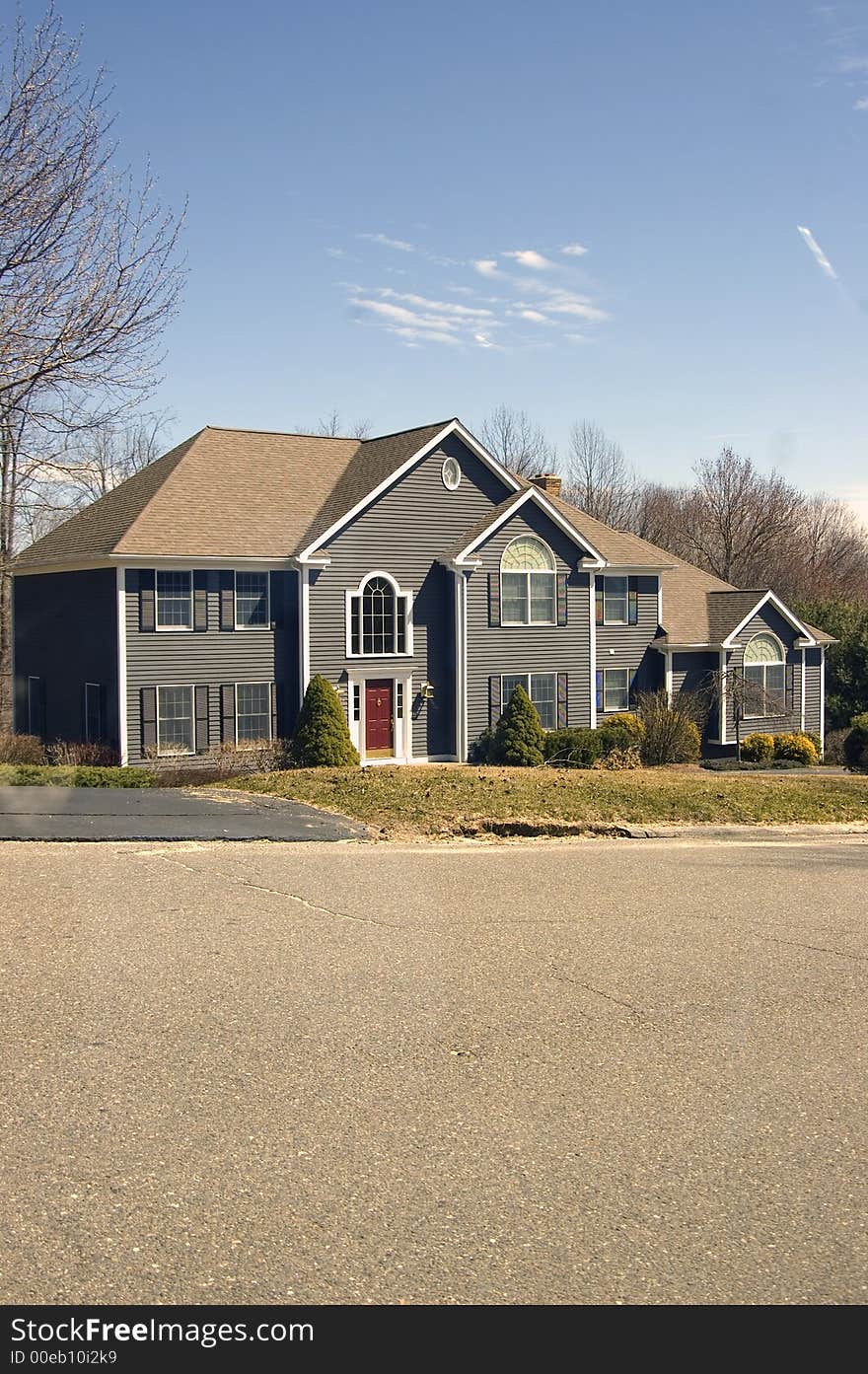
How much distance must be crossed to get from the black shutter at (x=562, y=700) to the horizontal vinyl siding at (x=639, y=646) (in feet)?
6.28

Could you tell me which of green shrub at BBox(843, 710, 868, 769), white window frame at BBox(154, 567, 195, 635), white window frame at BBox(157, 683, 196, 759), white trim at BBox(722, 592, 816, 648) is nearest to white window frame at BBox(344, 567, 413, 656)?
white window frame at BBox(154, 567, 195, 635)

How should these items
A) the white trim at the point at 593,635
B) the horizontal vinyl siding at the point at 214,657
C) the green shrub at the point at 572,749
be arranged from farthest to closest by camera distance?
1. the white trim at the point at 593,635
2. the green shrub at the point at 572,749
3. the horizontal vinyl siding at the point at 214,657

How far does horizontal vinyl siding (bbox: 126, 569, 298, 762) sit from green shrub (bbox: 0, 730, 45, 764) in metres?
2.09

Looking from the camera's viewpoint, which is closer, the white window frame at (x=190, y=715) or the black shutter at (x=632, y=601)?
the white window frame at (x=190, y=715)

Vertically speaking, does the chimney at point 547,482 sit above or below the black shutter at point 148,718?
above

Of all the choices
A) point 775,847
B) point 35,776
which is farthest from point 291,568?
point 775,847

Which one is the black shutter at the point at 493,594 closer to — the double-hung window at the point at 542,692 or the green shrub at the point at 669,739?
the double-hung window at the point at 542,692

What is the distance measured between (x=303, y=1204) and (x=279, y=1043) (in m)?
2.04

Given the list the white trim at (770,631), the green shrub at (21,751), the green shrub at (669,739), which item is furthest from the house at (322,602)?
the white trim at (770,631)

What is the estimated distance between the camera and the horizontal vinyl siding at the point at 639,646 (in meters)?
35.9

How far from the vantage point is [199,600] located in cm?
2895

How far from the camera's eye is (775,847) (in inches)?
637
